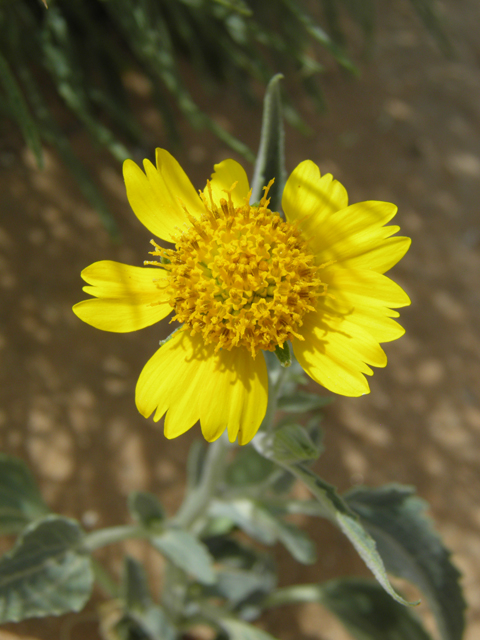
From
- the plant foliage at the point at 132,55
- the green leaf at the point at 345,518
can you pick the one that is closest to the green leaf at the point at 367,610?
the green leaf at the point at 345,518

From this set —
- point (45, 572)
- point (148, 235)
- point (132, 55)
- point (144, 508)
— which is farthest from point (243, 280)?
point (132, 55)

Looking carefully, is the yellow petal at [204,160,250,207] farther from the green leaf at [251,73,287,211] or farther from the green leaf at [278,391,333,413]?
the green leaf at [278,391,333,413]

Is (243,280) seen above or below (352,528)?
above

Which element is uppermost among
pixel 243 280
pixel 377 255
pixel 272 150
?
pixel 272 150

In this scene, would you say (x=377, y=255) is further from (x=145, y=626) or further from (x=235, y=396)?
(x=145, y=626)

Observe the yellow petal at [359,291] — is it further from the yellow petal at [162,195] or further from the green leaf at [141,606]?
the green leaf at [141,606]

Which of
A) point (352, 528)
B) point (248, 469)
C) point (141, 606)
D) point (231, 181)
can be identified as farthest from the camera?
point (248, 469)

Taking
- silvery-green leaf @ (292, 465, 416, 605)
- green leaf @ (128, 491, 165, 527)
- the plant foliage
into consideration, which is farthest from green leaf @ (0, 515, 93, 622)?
the plant foliage
